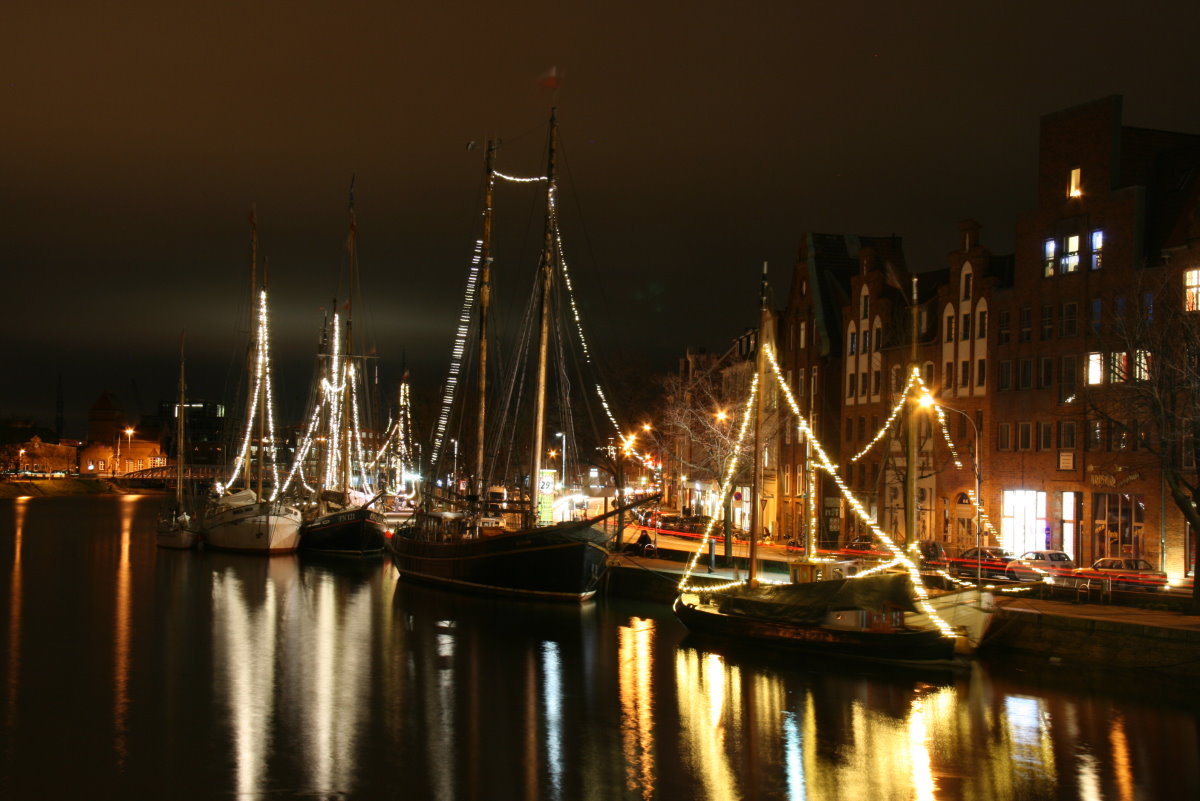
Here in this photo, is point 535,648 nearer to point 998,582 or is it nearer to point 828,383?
point 998,582

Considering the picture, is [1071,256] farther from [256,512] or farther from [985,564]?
A: [256,512]

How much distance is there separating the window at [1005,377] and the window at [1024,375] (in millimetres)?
458

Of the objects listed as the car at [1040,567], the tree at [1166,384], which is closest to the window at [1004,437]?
the car at [1040,567]

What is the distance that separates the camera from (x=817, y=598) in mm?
38344

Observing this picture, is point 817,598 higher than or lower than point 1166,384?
lower

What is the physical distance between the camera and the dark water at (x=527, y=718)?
974 inches

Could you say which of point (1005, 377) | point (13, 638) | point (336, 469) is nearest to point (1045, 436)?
point (1005, 377)

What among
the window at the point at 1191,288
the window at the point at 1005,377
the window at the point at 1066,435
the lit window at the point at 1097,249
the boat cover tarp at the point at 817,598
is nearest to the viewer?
the boat cover tarp at the point at 817,598

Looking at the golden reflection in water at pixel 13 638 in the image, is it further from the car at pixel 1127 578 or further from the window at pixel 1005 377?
the window at pixel 1005 377

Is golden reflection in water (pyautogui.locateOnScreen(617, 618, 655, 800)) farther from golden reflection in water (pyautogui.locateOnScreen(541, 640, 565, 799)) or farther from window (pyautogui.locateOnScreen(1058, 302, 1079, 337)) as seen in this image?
window (pyautogui.locateOnScreen(1058, 302, 1079, 337))

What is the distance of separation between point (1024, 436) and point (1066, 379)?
380 cm

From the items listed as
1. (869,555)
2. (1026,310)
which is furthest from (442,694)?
(1026,310)

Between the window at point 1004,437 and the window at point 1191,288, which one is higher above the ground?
the window at point 1191,288

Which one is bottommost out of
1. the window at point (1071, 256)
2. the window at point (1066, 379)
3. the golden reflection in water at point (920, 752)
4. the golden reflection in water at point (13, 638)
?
the golden reflection in water at point (13, 638)
